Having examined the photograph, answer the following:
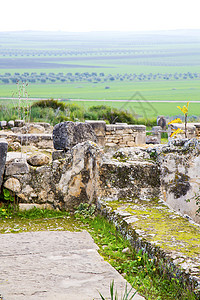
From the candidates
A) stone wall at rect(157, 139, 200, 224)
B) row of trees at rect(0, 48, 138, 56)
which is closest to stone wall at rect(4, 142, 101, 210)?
stone wall at rect(157, 139, 200, 224)

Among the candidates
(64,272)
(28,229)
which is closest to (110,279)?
(64,272)

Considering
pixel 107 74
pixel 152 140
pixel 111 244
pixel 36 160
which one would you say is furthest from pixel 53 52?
pixel 111 244

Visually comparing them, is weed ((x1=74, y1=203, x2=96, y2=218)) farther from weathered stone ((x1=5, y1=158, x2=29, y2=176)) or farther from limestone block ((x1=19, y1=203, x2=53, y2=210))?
weathered stone ((x1=5, y1=158, x2=29, y2=176))

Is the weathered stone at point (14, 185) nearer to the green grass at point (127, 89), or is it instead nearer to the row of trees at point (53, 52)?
the green grass at point (127, 89)

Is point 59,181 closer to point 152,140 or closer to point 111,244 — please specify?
point 111,244

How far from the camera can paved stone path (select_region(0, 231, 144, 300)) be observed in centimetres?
311

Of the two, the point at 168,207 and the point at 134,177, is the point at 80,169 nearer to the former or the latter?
the point at 134,177

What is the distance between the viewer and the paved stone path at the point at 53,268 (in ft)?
10.2

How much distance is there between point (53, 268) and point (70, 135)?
209 inches

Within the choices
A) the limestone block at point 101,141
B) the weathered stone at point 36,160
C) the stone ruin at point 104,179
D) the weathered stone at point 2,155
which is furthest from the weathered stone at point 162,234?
the limestone block at point 101,141

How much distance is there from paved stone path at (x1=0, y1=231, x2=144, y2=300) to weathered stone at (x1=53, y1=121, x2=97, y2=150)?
4.15 metres

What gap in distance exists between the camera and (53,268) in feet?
11.8

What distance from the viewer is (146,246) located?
12.8 feet

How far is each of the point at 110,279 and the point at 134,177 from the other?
2000mm
